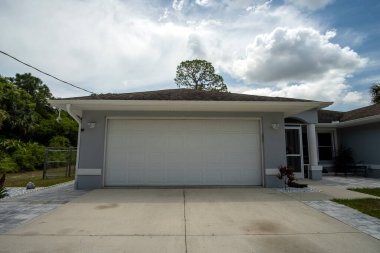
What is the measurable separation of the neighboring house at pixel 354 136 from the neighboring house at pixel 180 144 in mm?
5612

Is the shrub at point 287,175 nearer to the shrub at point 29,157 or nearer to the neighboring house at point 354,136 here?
the neighboring house at point 354,136

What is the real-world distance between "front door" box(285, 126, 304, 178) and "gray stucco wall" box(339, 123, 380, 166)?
4046 mm

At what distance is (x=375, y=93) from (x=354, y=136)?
30.2ft

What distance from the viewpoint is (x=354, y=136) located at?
44.8 feet

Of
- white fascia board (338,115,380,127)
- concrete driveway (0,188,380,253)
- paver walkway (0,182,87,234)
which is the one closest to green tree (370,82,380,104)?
white fascia board (338,115,380,127)

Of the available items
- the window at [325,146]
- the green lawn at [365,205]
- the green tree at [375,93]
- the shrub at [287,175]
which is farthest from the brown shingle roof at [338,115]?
the green lawn at [365,205]

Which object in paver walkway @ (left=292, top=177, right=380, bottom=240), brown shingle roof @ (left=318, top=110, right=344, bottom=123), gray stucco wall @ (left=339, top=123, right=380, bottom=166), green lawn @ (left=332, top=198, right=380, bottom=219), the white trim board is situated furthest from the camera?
brown shingle roof @ (left=318, top=110, right=344, bottom=123)

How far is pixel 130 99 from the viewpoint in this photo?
7988 millimetres

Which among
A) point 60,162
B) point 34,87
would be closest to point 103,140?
point 60,162

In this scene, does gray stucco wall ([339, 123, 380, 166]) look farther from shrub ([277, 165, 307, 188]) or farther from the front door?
shrub ([277, 165, 307, 188])

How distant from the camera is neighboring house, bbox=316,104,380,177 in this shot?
40.1ft

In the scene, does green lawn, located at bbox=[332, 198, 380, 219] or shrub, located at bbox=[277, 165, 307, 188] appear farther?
shrub, located at bbox=[277, 165, 307, 188]

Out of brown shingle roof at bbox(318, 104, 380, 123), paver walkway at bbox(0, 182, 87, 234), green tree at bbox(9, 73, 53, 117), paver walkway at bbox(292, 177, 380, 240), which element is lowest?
paver walkway at bbox(0, 182, 87, 234)

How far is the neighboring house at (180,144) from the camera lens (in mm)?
8617
